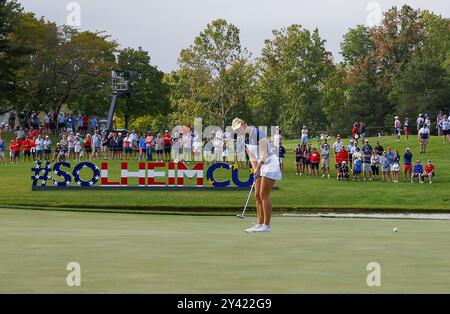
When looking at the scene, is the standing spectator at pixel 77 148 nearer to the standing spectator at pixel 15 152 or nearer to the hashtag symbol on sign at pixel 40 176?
the standing spectator at pixel 15 152

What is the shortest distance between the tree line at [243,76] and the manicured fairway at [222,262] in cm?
6051

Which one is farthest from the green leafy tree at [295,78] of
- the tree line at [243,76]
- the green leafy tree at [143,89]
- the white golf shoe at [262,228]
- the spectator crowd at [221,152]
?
the white golf shoe at [262,228]

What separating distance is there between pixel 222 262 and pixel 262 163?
5272 millimetres

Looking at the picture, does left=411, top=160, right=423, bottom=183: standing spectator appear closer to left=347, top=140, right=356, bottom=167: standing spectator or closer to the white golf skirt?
left=347, top=140, right=356, bottom=167: standing spectator

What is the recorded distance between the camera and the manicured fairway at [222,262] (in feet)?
32.1

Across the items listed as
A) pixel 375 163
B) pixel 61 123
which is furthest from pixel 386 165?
pixel 61 123

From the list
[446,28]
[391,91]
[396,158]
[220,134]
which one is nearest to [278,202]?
[396,158]

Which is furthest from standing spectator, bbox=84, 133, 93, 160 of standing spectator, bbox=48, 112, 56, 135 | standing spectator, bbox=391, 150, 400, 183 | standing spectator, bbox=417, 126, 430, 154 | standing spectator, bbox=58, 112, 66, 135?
standing spectator, bbox=417, 126, 430, 154

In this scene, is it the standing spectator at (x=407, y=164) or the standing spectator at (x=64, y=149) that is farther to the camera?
the standing spectator at (x=64, y=149)

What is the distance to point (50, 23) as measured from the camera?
8544cm

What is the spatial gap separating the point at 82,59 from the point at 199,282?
254ft

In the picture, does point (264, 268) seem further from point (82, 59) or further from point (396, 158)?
point (82, 59)

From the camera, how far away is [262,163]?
16906 mm

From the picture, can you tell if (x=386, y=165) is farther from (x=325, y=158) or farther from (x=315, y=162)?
(x=315, y=162)
